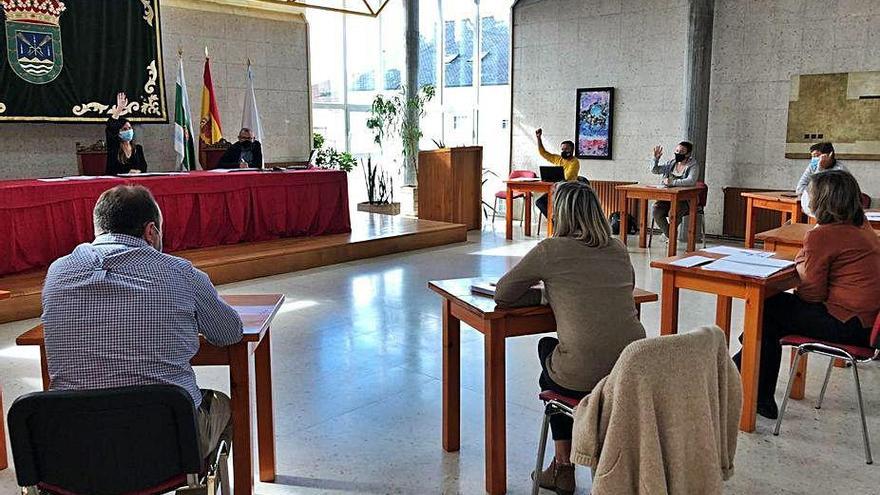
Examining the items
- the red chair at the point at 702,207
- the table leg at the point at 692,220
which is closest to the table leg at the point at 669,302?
the table leg at the point at 692,220

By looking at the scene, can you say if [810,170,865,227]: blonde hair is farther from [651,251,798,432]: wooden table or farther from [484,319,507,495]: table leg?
[484,319,507,495]: table leg

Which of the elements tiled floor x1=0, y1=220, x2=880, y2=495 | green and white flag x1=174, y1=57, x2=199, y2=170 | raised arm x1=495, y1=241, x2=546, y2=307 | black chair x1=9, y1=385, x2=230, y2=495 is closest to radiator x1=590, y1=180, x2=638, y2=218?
tiled floor x1=0, y1=220, x2=880, y2=495

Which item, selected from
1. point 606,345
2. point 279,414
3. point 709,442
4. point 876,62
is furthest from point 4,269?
point 876,62

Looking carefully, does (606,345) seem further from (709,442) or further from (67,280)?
(67,280)

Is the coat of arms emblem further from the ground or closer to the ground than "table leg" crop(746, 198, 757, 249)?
further from the ground

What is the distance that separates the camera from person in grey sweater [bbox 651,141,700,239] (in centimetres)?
828

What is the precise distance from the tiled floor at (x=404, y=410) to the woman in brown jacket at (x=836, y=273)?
1.61ft

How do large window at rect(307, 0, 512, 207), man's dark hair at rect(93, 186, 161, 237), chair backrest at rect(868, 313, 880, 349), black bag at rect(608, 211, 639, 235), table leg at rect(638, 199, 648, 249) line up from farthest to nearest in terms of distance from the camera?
large window at rect(307, 0, 512, 207), black bag at rect(608, 211, 639, 235), table leg at rect(638, 199, 648, 249), chair backrest at rect(868, 313, 880, 349), man's dark hair at rect(93, 186, 161, 237)

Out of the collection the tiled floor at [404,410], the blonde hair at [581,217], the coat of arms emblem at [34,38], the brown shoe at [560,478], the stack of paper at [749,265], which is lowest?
the tiled floor at [404,410]

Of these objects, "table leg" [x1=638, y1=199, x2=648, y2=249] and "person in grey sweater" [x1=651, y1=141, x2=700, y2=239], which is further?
"table leg" [x1=638, y1=199, x2=648, y2=249]

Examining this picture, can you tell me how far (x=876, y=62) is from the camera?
7.96 meters

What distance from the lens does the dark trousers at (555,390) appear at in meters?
2.51

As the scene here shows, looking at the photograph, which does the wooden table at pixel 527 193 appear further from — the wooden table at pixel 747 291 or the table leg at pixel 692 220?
the wooden table at pixel 747 291

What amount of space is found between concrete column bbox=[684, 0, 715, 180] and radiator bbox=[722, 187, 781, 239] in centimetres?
61
